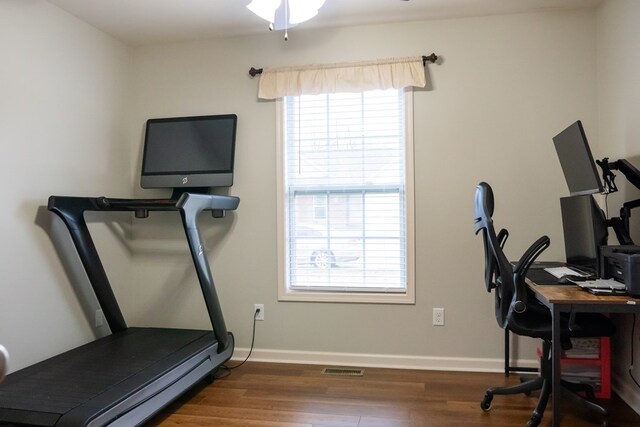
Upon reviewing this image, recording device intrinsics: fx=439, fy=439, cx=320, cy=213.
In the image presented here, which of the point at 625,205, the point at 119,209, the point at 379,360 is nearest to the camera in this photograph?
the point at 625,205

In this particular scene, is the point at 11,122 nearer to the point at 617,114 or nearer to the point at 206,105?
the point at 206,105

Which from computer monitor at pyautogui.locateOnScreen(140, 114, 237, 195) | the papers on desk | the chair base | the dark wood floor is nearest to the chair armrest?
the papers on desk

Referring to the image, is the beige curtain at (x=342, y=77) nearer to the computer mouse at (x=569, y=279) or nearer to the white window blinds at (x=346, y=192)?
the white window blinds at (x=346, y=192)

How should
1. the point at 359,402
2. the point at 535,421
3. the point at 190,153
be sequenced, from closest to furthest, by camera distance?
1. the point at 535,421
2. the point at 359,402
3. the point at 190,153

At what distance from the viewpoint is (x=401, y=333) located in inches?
127

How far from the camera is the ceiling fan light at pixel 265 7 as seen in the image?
2.30 metres

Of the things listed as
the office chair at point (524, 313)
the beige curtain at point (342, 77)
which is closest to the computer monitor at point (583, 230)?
the office chair at point (524, 313)

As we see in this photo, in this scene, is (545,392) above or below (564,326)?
below

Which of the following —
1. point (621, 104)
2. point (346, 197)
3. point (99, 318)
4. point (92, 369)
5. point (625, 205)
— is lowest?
point (92, 369)

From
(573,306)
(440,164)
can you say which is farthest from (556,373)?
(440,164)

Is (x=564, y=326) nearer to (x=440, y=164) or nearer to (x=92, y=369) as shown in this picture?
(x=440, y=164)

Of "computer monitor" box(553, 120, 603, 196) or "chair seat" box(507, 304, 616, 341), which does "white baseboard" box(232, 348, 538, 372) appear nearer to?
"chair seat" box(507, 304, 616, 341)

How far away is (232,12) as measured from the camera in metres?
3.03

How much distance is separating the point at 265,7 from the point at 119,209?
1.64m
